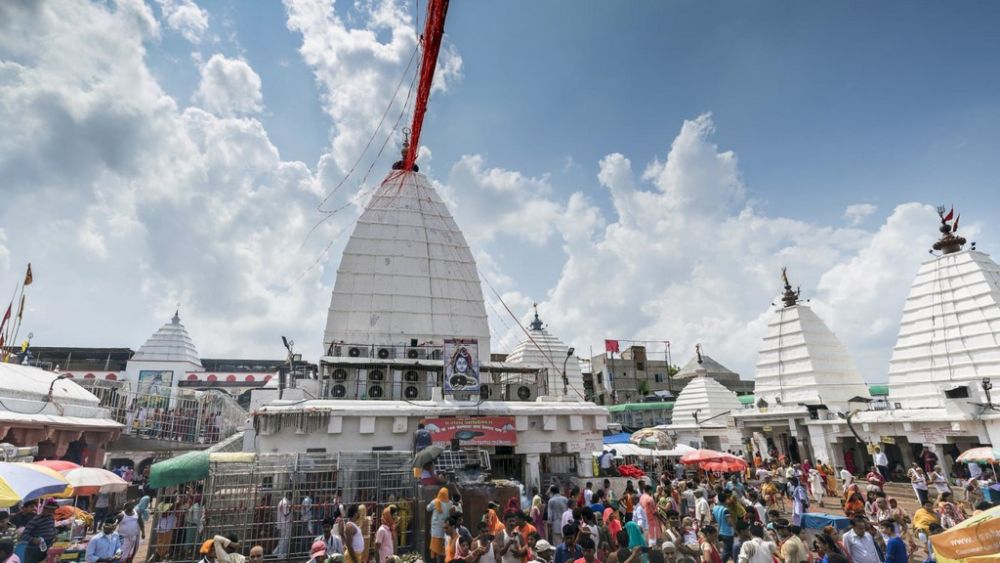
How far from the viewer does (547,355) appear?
4088cm

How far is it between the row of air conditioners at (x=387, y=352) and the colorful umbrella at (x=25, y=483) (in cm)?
1328

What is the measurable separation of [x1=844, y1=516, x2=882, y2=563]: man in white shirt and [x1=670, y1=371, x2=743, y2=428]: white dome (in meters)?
26.0

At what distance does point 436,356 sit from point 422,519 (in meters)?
11.9

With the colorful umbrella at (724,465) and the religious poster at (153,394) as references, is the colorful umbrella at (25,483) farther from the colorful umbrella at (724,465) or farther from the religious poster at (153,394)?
the colorful umbrella at (724,465)

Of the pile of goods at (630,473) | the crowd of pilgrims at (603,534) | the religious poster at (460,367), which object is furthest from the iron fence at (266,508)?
the pile of goods at (630,473)

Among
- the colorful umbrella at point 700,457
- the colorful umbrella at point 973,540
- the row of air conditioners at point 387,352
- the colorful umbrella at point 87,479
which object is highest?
the row of air conditioners at point 387,352

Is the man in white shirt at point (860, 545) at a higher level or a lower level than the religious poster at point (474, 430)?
lower

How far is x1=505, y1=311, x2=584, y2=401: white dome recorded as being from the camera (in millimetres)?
41156

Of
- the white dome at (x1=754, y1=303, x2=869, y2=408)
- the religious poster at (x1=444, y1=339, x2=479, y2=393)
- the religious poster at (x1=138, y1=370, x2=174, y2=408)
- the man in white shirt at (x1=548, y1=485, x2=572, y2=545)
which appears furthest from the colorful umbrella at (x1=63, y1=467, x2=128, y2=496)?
the white dome at (x1=754, y1=303, x2=869, y2=408)

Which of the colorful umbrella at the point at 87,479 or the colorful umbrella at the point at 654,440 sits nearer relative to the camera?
the colorful umbrella at the point at 87,479

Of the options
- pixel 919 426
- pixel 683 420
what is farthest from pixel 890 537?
pixel 683 420

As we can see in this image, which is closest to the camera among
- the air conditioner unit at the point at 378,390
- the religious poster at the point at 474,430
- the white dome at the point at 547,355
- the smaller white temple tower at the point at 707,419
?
the religious poster at the point at 474,430

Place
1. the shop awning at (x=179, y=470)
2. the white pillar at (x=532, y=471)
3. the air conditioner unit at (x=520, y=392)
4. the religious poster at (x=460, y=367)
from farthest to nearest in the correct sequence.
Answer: the air conditioner unit at (x=520, y=392) → the religious poster at (x=460, y=367) → the white pillar at (x=532, y=471) → the shop awning at (x=179, y=470)

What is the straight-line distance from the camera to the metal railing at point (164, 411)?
22.9 meters
